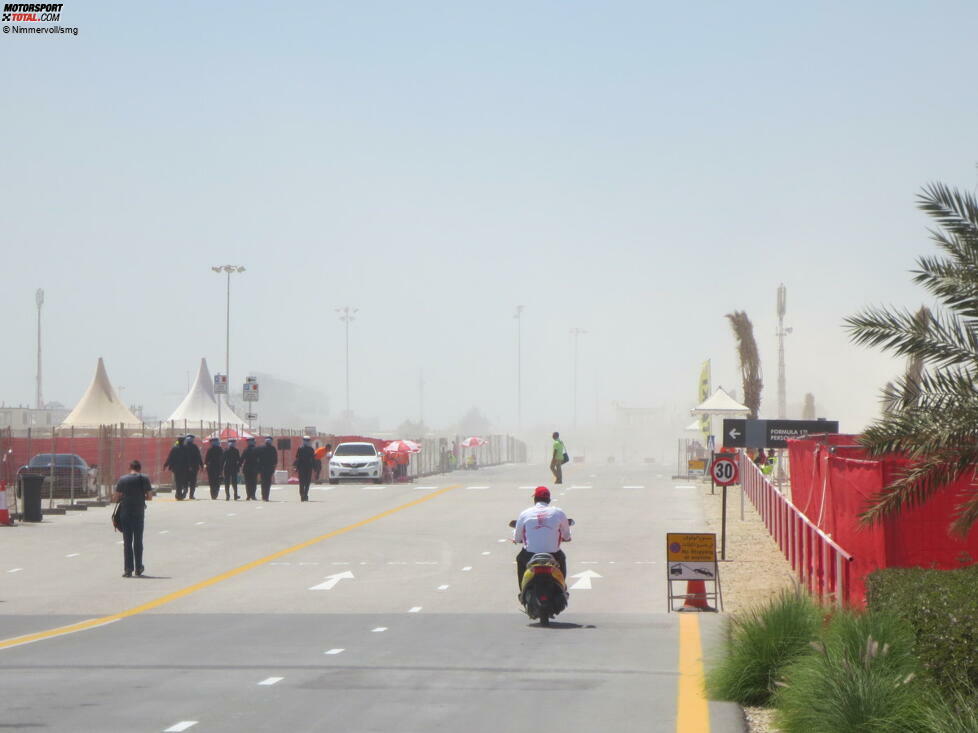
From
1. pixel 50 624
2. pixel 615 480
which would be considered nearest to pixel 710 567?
pixel 50 624

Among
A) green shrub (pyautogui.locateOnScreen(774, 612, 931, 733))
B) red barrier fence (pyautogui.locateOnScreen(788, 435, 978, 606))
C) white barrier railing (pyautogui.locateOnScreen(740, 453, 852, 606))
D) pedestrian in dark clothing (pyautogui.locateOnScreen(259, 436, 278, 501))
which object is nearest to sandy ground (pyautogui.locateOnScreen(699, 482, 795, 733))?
white barrier railing (pyautogui.locateOnScreen(740, 453, 852, 606))

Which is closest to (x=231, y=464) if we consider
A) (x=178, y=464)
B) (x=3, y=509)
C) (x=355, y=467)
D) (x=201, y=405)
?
(x=178, y=464)

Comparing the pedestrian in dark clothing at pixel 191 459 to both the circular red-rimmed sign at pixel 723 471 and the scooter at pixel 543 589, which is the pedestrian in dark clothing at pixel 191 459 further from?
the scooter at pixel 543 589

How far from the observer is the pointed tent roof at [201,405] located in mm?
87500

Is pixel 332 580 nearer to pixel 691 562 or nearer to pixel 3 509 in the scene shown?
pixel 691 562

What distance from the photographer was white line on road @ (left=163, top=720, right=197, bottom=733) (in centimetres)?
1000

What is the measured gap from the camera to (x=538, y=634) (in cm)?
1638

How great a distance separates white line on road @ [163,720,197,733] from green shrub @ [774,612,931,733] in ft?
13.0

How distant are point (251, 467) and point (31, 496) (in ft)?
29.5

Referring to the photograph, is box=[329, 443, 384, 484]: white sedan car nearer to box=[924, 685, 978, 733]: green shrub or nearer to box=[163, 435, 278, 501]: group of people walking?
box=[163, 435, 278, 501]: group of people walking

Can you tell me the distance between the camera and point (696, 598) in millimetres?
19188

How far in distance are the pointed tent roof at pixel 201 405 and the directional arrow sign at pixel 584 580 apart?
63812 mm

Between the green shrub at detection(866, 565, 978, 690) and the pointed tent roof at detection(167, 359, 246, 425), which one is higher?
the pointed tent roof at detection(167, 359, 246, 425)

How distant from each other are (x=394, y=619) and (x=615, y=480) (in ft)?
126
